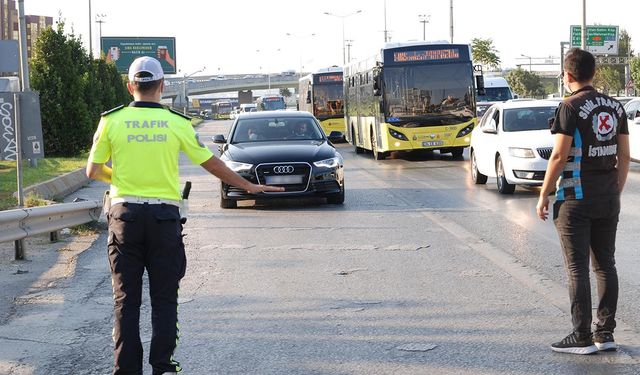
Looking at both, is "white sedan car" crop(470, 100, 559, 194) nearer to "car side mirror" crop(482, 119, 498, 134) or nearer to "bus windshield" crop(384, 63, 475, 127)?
"car side mirror" crop(482, 119, 498, 134)

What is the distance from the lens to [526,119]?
18312mm

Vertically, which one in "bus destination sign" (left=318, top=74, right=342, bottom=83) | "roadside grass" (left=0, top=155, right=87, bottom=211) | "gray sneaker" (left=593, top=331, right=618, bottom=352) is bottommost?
"gray sneaker" (left=593, top=331, right=618, bottom=352)

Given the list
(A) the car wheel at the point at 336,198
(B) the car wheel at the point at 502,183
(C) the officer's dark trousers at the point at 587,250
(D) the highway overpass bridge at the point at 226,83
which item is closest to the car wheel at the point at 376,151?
(B) the car wheel at the point at 502,183

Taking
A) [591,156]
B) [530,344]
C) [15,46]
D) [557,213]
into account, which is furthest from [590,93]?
[15,46]

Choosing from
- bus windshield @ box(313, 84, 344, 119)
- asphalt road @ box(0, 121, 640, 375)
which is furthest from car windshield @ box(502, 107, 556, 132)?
bus windshield @ box(313, 84, 344, 119)

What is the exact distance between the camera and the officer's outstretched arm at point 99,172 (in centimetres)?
546

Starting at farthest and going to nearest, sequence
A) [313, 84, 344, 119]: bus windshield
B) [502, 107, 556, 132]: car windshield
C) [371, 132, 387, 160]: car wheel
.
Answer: [313, 84, 344, 119]: bus windshield → [371, 132, 387, 160]: car wheel → [502, 107, 556, 132]: car windshield

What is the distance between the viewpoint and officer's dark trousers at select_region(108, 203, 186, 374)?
5.25 meters

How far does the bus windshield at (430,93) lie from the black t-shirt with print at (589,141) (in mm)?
20591

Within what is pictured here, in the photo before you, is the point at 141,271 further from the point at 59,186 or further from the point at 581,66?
the point at 59,186

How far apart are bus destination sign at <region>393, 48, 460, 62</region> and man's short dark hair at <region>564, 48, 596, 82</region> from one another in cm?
2082

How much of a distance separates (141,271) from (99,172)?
60 centimetres

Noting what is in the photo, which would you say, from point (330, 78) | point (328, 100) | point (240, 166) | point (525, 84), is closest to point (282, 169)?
point (240, 166)

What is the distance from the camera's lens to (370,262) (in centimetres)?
1009
